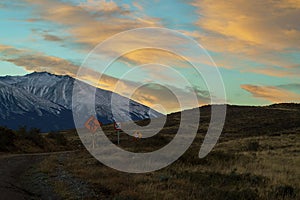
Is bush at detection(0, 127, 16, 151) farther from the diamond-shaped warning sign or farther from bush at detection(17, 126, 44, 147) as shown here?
the diamond-shaped warning sign

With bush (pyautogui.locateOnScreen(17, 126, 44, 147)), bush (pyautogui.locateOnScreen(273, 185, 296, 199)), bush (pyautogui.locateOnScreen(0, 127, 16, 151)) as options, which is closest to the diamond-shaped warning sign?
bush (pyautogui.locateOnScreen(0, 127, 16, 151))

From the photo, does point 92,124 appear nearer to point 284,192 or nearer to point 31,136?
point 31,136

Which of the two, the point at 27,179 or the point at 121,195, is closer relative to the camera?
the point at 121,195

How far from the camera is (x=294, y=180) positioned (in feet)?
53.2

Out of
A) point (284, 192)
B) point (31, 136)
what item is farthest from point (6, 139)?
point (284, 192)

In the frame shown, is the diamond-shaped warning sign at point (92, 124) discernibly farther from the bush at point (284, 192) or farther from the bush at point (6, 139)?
the bush at point (284, 192)

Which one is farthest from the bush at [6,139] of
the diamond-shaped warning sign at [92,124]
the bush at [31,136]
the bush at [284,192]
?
the bush at [284,192]

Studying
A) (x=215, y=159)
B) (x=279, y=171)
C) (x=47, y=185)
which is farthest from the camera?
(x=215, y=159)

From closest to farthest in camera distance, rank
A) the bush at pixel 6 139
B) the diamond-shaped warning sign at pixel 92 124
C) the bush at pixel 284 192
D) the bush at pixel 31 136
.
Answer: the bush at pixel 284 192 → the bush at pixel 6 139 → the diamond-shaped warning sign at pixel 92 124 → the bush at pixel 31 136

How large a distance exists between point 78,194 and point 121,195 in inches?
61.7

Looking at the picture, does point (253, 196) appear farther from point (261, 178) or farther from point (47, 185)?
point (47, 185)

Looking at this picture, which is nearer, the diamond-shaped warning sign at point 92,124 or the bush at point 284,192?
the bush at point 284,192

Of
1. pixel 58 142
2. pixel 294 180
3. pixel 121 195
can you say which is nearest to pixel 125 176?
pixel 121 195

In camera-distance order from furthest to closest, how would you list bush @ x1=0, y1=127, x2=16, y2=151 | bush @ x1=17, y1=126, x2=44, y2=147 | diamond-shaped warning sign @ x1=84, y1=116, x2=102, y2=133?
bush @ x1=17, y1=126, x2=44, y2=147, diamond-shaped warning sign @ x1=84, y1=116, x2=102, y2=133, bush @ x1=0, y1=127, x2=16, y2=151
